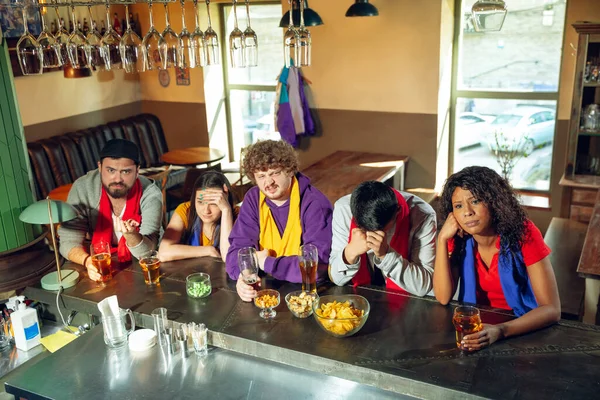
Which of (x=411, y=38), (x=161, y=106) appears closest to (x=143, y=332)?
(x=411, y=38)

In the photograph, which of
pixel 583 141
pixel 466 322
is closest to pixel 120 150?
pixel 466 322

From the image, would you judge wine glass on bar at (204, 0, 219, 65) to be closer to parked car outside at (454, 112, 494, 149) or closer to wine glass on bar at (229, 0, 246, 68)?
wine glass on bar at (229, 0, 246, 68)

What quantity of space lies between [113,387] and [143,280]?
0.61 metres

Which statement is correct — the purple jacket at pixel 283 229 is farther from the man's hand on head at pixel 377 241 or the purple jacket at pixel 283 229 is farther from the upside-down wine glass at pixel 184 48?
the upside-down wine glass at pixel 184 48

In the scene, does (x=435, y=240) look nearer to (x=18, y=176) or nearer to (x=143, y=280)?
(x=143, y=280)

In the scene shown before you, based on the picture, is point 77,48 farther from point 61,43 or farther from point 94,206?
point 94,206

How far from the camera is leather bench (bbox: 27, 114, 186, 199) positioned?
5535mm

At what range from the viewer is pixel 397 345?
1.85 metres

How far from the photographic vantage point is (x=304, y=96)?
20.2ft

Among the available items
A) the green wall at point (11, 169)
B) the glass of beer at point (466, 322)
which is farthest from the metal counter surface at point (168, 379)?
the green wall at point (11, 169)

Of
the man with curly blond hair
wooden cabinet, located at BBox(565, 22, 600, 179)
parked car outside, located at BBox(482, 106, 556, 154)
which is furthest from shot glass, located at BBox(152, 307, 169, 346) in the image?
parked car outside, located at BBox(482, 106, 556, 154)

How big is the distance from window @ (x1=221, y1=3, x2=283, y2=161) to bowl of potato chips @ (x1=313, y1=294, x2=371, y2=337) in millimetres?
4530

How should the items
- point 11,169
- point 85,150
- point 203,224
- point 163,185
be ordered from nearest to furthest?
point 11,169, point 203,224, point 163,185, point 85,150

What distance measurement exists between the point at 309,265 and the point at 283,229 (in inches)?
21.2
